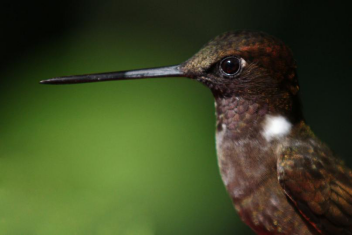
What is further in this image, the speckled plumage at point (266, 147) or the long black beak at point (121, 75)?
the speckled plumage at point (266, 147)

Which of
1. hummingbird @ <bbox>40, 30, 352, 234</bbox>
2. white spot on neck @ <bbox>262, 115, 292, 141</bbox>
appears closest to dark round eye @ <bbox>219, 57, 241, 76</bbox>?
hummingbird @ <bbox>40, 30, 352, 234</bbox>

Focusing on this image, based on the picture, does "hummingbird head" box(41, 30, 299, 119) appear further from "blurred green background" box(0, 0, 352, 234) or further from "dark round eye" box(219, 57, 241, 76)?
"blurred green background" box(0, 0, 352, 234)

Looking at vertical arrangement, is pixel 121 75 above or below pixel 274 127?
above

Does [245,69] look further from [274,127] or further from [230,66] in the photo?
[274,127]

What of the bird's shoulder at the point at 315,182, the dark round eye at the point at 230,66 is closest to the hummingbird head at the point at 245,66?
the dark round eye at the point at 230,66

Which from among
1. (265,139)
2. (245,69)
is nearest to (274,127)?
(265,139)

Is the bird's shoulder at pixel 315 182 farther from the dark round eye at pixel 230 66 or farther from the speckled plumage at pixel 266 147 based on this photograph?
the dark round eye at pixel 230 66

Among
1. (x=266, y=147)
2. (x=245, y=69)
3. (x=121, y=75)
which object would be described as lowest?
(x=266, y=147)
